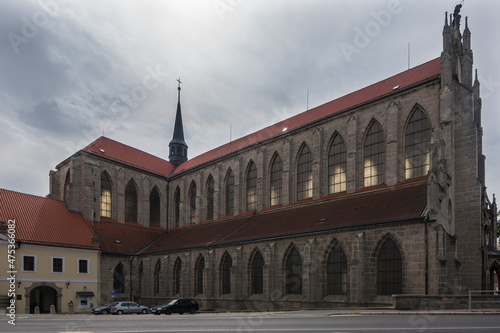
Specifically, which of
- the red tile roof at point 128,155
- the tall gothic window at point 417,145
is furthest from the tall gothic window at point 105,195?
the tall gothic window at point 417,145

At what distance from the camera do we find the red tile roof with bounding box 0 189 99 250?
37000mm

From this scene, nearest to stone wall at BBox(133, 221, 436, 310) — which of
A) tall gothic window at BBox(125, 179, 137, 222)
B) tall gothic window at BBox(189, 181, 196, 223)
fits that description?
tall gothic window at BBox(189, 181, 196, 223)

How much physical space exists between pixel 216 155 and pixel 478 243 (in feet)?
96.5

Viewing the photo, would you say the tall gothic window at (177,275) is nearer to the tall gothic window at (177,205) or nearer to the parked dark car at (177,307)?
the parked dark car at (177,307)

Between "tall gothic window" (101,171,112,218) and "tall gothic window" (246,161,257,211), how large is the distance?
15306 millimetres

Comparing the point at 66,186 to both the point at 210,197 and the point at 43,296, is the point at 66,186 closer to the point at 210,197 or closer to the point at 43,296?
the point at 43,296

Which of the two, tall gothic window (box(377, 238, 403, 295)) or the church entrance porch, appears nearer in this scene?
tall gothic window (box(377, 238, 403, 295))

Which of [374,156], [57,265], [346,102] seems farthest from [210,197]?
[374,156]

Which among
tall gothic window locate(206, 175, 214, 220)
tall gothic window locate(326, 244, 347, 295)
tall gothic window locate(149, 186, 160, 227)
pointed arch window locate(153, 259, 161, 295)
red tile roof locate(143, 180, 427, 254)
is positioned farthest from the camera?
tall gothic window locate(149, 186, 160, 227)

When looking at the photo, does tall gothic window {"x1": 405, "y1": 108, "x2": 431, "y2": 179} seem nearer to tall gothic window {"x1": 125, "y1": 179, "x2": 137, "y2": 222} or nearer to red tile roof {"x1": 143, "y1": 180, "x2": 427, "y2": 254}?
red tile roof {"x1": 143, "y1": 180, "x2": 427, "y2": 254}

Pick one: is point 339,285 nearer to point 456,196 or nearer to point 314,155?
point 456,196

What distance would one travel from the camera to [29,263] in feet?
116

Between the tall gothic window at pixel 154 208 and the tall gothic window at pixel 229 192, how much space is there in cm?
1099

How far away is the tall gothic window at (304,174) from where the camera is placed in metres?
37.7
